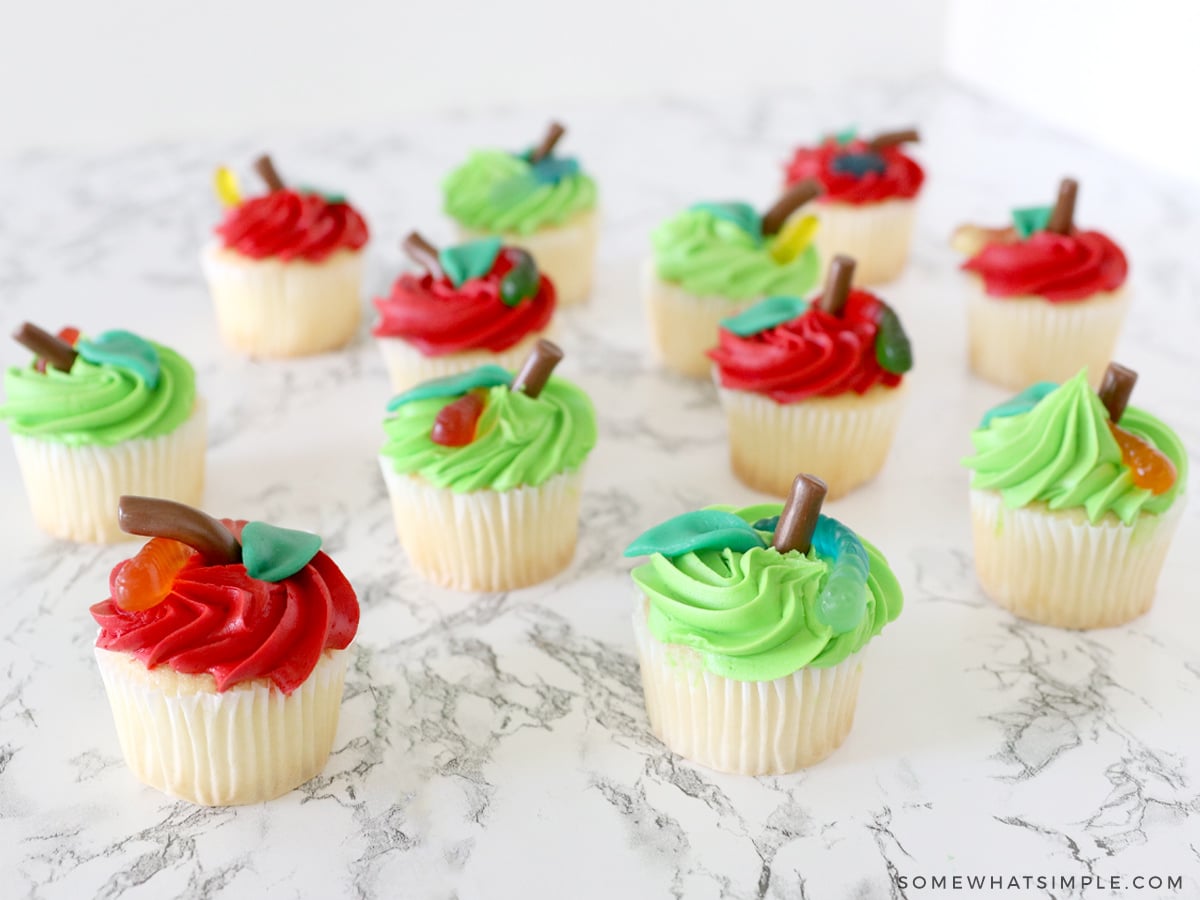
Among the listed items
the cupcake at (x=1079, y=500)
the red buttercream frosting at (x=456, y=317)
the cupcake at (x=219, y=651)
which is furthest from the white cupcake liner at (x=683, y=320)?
the cupcake at (x=219, y=651)

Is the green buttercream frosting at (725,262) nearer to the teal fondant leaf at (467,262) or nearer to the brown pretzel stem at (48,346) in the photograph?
the teal fondant leaf at (467,262)

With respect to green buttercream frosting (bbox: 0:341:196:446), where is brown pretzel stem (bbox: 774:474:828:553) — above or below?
above

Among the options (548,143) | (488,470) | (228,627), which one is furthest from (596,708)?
(548,143)

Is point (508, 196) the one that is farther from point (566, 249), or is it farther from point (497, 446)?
point (497, 446)

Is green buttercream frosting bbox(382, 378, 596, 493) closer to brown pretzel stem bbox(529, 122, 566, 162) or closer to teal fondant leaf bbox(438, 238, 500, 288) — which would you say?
teal fondant leaf bbox(438, 238, 500, 288)

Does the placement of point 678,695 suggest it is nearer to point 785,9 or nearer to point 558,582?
point 558,582

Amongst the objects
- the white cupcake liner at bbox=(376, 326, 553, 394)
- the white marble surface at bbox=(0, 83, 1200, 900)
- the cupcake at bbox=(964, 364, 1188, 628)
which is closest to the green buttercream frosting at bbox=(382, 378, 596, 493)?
the white marble surface at bbox=(0, 83, 1200, 900)

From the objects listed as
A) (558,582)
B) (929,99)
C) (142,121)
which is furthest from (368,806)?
(929,99)
